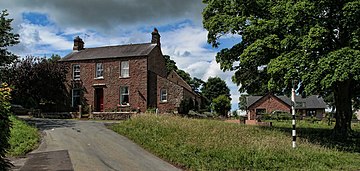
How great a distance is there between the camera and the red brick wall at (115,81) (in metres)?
35.3

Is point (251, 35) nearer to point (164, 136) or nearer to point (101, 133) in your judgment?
point (164, 136)

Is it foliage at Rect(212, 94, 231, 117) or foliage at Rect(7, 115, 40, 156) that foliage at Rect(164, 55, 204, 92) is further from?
foliage at Rect(7, 115, 40, 156)

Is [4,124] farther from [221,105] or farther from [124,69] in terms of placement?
[221,105]

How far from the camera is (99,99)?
1474 inches

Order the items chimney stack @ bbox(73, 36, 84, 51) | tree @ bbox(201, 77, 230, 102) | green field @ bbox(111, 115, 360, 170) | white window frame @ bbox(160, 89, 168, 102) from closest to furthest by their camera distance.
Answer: green field @ bbox(111, 115, 360, 170) → white window frame @ bbox(160, 89, 168, 102) → chimney stack @ bbox(73, 36, 84, 51) → tree @ bbox(201, 77, 230, 102)

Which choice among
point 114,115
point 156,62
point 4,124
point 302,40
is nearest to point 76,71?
point 156,62

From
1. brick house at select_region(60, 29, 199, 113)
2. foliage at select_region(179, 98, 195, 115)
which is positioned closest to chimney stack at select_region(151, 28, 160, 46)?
brick house at select_region(60, 29, 199, 113)

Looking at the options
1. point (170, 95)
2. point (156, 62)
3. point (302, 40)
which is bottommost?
point (170, 95)

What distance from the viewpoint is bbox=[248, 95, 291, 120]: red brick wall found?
197 feet

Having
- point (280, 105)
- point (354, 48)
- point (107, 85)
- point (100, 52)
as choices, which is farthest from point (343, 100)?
point (280, 105)

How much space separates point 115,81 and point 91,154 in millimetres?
23076

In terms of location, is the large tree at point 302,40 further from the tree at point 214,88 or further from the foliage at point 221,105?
the tree at point 214,88

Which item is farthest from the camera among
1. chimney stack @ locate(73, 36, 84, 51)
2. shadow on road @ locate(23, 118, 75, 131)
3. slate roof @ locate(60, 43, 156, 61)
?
chimney stack @ locate(73, 36, 84, 51)

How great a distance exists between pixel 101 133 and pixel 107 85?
58.7 ft
